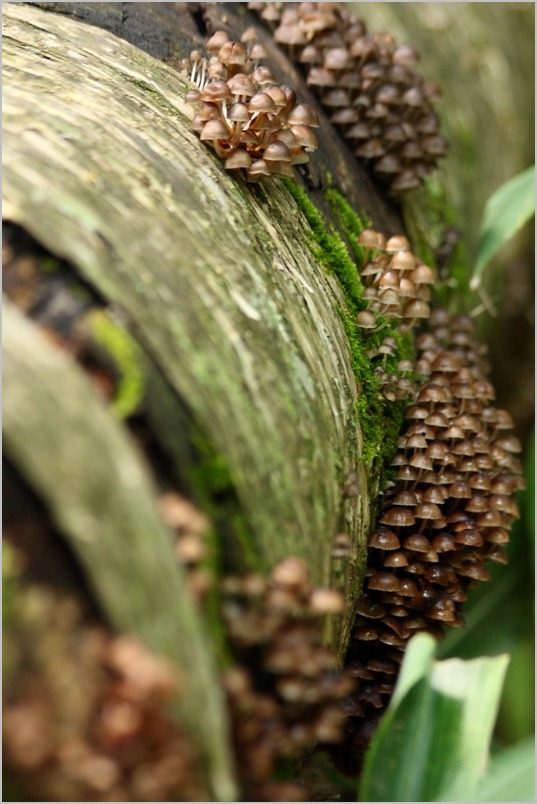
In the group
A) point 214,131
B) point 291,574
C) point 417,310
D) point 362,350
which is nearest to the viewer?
point 291,574

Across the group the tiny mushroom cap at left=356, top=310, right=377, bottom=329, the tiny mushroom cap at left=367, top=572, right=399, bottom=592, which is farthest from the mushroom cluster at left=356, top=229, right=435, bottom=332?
the tiny mushroom cap at left=367, top=572, right=399, bottom=592

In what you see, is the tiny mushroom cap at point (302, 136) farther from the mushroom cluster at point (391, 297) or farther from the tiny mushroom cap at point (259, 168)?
the mushroom cluster at point (391, 297)

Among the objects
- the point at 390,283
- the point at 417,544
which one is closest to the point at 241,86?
the point at 390,283

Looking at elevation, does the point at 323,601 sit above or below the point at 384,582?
above

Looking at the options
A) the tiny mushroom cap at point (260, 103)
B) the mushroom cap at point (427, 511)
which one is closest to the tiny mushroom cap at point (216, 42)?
the tiny mushroom cap at point (260, 103)

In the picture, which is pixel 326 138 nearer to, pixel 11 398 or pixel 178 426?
pixel 178 426

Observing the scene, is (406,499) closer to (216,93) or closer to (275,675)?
(275,675)
